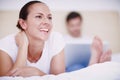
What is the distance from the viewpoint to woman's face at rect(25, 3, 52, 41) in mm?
1237

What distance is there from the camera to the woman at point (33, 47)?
1.19 metres

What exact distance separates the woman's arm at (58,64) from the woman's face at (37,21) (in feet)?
0.45

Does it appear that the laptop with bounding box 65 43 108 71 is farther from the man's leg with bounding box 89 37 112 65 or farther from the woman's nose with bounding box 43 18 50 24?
the woman's nose with bounding box 43 18 50 24

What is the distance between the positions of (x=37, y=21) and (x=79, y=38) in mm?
290

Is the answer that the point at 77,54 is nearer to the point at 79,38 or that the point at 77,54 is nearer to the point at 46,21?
the point at 79,38

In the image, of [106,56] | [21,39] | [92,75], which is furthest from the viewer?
[106,56]

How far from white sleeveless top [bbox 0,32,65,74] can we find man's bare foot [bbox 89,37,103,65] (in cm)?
19

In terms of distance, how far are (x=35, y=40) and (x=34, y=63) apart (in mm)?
134

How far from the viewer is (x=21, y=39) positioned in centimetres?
123

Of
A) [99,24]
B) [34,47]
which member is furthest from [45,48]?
[99,24]

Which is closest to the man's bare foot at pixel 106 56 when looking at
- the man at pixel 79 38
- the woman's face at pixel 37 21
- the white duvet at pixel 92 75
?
the man at pixel 79 38

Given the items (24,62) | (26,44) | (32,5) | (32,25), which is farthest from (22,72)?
(32,5)

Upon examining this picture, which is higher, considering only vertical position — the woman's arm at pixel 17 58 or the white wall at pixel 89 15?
the white wall at pixel 89 15

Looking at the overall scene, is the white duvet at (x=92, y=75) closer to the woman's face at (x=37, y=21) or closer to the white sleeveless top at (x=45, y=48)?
the white sleeveless top at (x=45, y=48)
